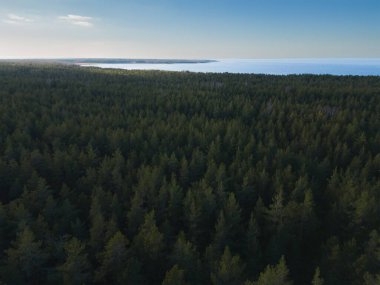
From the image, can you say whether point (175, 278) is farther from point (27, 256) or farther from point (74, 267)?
point (27, 256)

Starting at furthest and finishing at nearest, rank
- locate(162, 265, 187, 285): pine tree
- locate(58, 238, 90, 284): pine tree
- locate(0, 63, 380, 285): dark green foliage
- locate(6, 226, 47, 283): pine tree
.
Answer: locate(0, 63, 380, 285): dark green foliage, locate(6, 226, 47, 283): pine tree, locate(58, 238, 90, 284): pine tree, locate(162, 265, 187, 285): pine tree

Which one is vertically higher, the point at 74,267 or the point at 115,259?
the point at 74,267

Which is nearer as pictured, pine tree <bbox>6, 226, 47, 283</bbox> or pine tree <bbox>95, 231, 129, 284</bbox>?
pine tree <bbox>6, 226, 47, 283</bbox>

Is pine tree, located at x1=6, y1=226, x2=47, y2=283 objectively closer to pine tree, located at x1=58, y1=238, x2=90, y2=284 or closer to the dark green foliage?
the dark green foliage

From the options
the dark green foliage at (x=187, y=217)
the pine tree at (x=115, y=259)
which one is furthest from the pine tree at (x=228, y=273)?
the pine tree at (x=115, y=259)

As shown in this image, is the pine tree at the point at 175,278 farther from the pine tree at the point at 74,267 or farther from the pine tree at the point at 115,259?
the pine tree at the point at 74,267

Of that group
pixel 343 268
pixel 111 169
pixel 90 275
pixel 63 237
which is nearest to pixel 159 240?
pixel 90 275

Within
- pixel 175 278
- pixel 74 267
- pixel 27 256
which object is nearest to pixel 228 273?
pixel 175 278

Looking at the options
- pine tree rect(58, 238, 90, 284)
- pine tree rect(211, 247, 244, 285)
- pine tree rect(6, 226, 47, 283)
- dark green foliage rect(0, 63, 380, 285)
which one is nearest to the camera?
pine tree rect(211, 247, 244, 285)

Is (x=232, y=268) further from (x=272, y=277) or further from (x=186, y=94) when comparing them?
(x=186, y=94)

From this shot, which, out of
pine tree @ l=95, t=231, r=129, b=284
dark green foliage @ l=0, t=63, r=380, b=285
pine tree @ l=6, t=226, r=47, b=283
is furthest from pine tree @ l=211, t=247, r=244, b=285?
pine tree @ l=6, t=226, r=47, b=283

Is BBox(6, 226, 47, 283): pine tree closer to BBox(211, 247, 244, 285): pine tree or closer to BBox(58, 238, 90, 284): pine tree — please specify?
BBox(58, 238, 90, 284): pine tree

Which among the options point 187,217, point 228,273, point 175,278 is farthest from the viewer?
point 187,217
